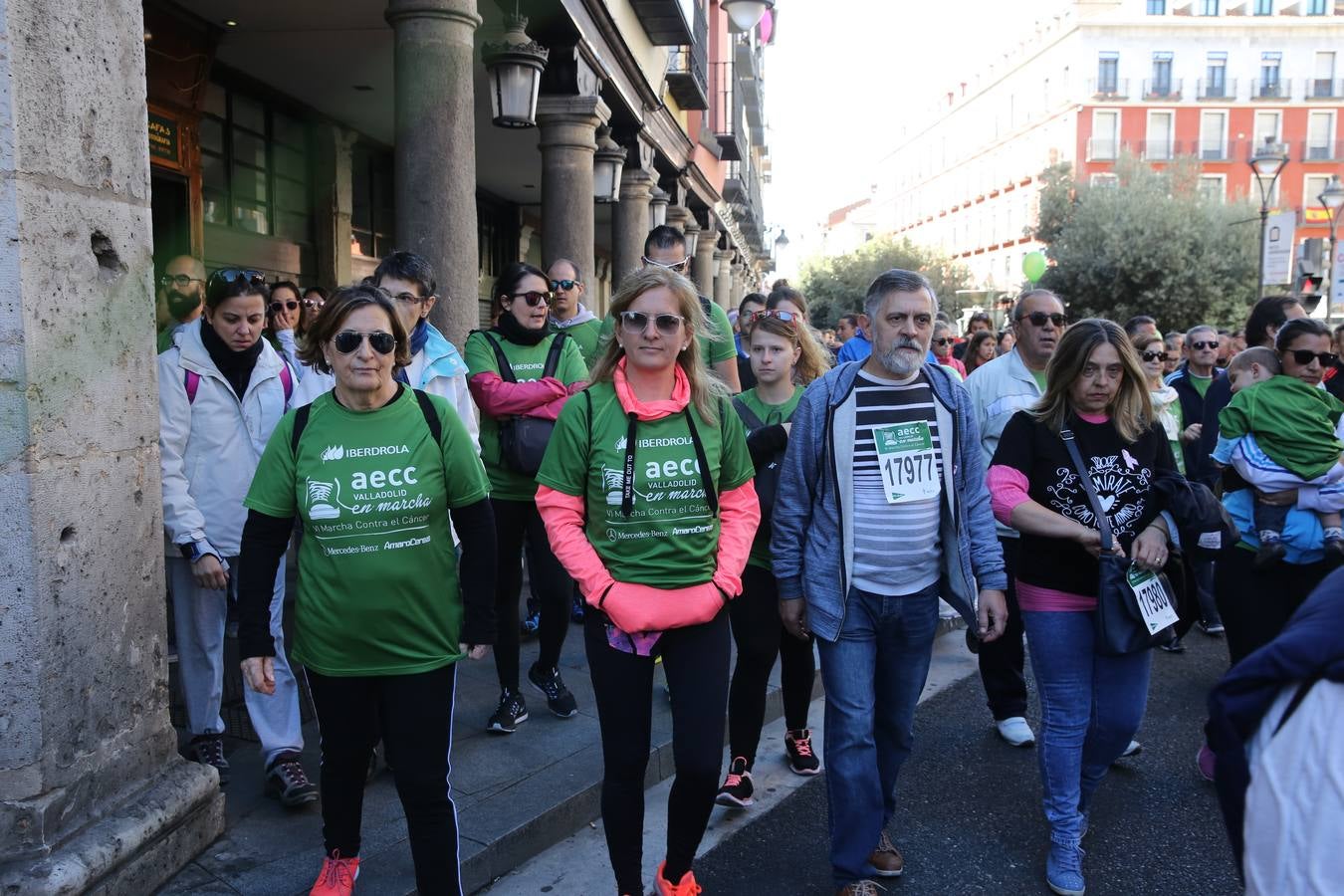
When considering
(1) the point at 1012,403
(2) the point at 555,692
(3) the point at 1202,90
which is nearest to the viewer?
(2) the point at 555,692

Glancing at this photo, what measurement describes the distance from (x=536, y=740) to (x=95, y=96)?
9.60ft

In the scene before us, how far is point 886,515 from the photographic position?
11.4 feet

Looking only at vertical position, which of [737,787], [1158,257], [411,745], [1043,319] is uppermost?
[1158,257]

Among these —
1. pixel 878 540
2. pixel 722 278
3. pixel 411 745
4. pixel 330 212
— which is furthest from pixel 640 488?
pixel 722 278

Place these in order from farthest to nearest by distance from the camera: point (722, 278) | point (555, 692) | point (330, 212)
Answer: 1. point (722, 278)
2. point (330, 212)
3. point (555, 692)

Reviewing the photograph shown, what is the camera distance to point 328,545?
296 centimetres

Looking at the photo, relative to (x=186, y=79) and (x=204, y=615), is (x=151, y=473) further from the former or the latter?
(x=186, y=79)

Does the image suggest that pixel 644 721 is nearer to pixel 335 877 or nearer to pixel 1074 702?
pixel 335 877

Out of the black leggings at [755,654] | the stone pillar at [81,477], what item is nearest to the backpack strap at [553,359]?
the black leggings at [755,654]

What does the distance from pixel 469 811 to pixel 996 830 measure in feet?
6.65

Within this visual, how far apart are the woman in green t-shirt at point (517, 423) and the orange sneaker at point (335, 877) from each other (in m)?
1.45

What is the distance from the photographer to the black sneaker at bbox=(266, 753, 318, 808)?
3779mm

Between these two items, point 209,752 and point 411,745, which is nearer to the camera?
point 411,745

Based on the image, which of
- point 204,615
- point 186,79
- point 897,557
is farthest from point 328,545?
point 186,79
